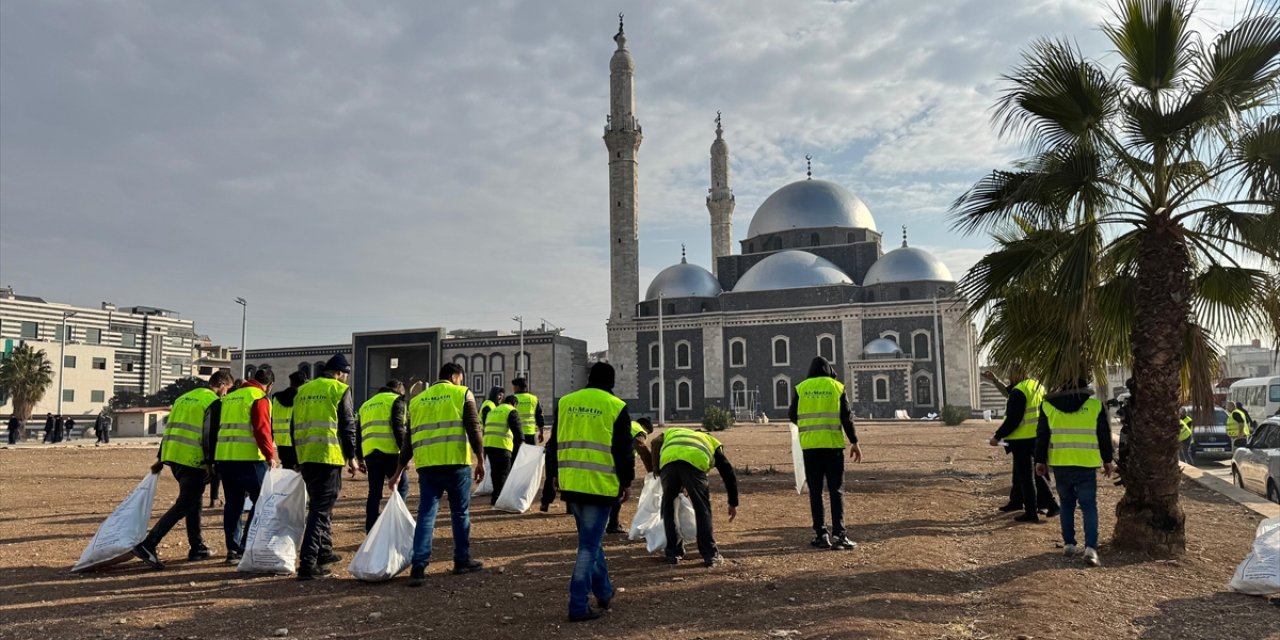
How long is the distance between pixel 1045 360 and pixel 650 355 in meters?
44.3

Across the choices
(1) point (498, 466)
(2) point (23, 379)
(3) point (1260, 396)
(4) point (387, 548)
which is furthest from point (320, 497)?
(2) point (23, 379)

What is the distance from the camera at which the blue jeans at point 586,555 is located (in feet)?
15.8

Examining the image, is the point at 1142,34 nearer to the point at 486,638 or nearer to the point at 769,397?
the point at 486,638

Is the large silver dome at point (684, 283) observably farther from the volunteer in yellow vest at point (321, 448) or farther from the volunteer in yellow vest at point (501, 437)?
the volunteer in yellow vest at point (321, 448)

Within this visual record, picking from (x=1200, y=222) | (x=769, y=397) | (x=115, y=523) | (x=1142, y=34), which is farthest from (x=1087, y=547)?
(x=769, y=397)

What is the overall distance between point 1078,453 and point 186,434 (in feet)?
23.2

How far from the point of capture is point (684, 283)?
174ft

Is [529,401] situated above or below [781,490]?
above

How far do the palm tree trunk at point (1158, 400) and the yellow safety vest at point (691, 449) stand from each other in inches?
141

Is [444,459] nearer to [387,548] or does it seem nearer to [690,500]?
[387,548]

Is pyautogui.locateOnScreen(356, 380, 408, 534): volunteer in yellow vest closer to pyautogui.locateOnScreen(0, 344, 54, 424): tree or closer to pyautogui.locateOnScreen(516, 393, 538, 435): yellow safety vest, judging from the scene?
pyautogui.locateOnScreen(516, 393, 538, 435): yellow safety vest

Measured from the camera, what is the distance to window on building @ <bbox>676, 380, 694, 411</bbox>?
5072cm

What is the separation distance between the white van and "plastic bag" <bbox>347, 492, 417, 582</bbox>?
22.5m

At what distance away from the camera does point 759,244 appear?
2167 inches
